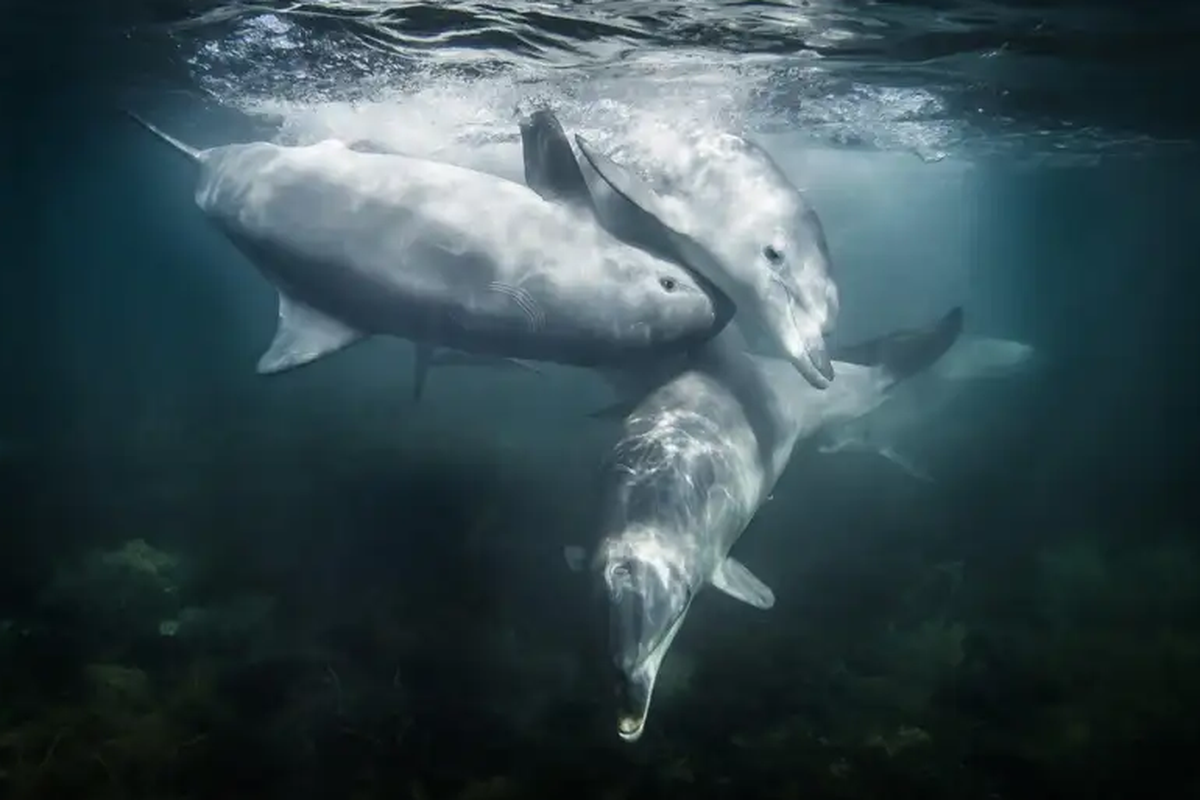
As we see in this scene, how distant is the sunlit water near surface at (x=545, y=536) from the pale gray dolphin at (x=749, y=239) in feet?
5.78

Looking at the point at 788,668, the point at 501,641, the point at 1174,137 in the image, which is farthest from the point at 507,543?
the point at 1174,137

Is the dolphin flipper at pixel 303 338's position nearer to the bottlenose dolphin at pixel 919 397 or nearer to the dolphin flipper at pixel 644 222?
the dolphin flipper at pixel 644 222

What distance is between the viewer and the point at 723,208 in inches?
332

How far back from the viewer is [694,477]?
27.2ft

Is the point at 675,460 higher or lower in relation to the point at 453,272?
lower

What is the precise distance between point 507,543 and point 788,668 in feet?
14.3

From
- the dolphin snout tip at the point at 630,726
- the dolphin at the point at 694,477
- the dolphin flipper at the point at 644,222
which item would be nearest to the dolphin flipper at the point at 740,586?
the dolphin at the point at 694,477

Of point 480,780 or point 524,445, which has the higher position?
point 480,780

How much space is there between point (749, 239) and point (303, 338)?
4.02 meters

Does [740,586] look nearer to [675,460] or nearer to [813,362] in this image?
[675,460]

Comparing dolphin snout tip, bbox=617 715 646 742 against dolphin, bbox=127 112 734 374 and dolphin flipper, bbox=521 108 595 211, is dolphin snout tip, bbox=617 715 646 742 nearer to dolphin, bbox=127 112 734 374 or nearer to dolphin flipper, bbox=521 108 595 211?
dolphin, bbox=127 112 734 374

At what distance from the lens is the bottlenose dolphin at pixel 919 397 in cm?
1412

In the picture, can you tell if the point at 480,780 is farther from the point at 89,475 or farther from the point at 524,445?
the point at 89,475

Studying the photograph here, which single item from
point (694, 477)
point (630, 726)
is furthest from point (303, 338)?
point (630, 726)
